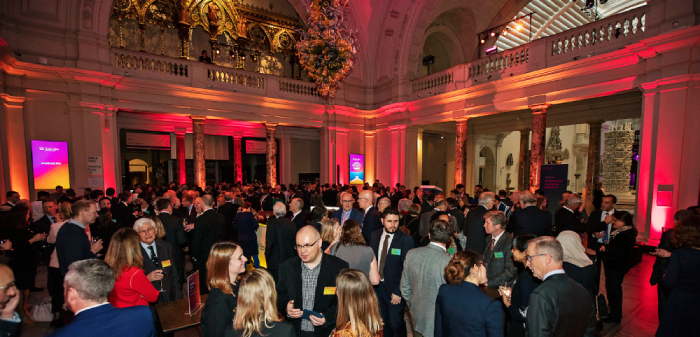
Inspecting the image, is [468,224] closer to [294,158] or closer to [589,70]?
[589,70]

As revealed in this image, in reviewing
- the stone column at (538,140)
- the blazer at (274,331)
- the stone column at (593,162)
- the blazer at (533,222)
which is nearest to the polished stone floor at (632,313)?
the blazer at (533,222)

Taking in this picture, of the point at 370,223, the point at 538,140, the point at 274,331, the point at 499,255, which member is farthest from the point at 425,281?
the point at 538,140

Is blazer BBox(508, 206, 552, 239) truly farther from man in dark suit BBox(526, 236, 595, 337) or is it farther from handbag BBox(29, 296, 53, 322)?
handbag BBox(29, 296, 53, 322)

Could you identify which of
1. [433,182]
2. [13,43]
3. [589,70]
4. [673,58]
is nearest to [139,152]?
[13,43]

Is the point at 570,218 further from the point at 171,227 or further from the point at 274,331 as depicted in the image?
the point at 171,227

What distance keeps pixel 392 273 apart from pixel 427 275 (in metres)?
0.67

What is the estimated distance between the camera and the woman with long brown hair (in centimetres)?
200

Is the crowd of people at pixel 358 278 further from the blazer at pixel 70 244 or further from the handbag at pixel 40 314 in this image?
the handbag at pixel 40 314

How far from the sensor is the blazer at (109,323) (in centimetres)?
143

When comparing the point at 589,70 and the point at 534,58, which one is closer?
the point at 589,70

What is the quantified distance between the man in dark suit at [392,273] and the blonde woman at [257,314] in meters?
1.62

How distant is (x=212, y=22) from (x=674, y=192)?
15972 millimetres

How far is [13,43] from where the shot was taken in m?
7.85

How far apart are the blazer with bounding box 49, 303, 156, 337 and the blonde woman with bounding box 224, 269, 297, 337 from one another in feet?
1.49
